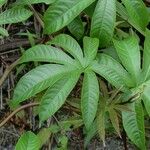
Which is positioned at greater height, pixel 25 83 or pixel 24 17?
pixel 24 17

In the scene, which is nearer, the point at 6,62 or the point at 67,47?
the point at 67,47

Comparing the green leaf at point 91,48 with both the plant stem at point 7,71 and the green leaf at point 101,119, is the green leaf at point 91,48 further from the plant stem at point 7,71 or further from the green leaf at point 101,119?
the plant stem at point 7,71

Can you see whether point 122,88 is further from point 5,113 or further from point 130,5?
point 5,113

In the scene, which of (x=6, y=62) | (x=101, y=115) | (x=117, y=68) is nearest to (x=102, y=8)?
(x=117, y=68)

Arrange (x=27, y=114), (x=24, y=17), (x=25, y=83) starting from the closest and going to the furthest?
1. (x=25, y=83)
2. (x=24, y=17)
3. (x=27, y=114)

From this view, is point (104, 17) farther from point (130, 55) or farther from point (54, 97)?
point (54, 97)

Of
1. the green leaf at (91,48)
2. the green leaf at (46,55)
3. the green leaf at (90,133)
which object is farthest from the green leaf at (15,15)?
the green leaf at (90,133)
